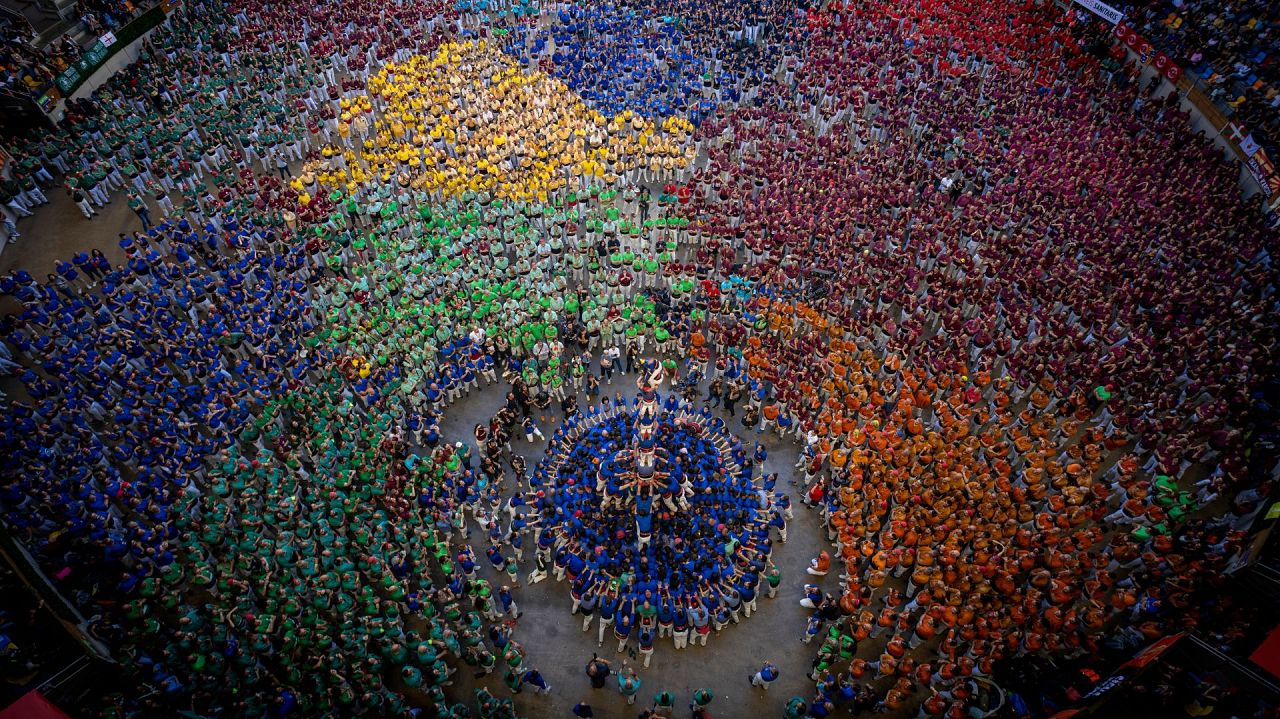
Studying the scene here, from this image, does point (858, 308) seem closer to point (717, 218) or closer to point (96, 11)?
point (717, 218)

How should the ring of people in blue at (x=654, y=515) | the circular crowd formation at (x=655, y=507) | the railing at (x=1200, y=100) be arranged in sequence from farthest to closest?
the railing at (x=1200, y=100) < the circular crowd formation at (x=655, y=507) < the ring of people in blue at (x=654, y=515)

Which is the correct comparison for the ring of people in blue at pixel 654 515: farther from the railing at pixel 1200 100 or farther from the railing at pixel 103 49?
the railing at pixel 103 49

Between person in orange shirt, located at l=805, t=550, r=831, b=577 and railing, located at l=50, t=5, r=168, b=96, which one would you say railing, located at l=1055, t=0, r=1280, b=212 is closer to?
person in orange shirt, located at l=805, t=550, r=831, b=577

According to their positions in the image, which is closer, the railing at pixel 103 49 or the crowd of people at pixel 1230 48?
the crowd of people at pixel 1230 48

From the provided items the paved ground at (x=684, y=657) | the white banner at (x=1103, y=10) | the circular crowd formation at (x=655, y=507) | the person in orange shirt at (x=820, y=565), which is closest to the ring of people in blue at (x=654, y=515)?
the circular crowd formation at (x=655, y=507)

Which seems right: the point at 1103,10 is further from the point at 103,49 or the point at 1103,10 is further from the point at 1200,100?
the point at 103,49

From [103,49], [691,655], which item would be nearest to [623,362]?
[691,655]

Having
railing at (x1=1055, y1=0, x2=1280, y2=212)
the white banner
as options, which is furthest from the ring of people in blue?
the white banner
